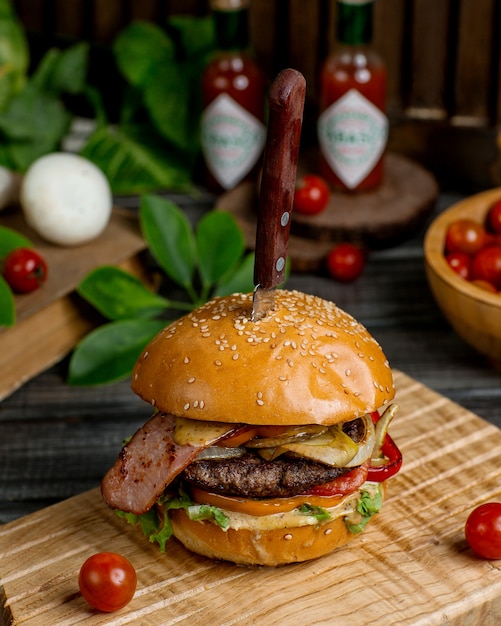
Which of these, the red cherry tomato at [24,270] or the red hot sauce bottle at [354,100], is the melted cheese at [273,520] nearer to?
the red cherry tomato at [24,270]

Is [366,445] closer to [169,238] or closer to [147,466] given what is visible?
[147,466]

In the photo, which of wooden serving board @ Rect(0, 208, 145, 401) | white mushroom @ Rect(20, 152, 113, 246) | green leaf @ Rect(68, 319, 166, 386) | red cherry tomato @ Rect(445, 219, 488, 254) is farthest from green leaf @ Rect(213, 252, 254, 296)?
red cherry tomato @ Rect(445, 219, 488, 254)

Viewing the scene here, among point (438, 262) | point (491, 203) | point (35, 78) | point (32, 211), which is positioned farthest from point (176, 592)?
point (35, 78)

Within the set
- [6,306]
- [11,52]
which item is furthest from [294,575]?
[11,52]

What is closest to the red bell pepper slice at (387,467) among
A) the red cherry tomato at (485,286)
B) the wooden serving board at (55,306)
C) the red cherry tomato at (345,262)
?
the red cherry tomato at (485,286)

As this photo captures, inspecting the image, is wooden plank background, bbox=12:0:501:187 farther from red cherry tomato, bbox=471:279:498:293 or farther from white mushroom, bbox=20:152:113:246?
white mushroom, bbox=20:152:113:246
